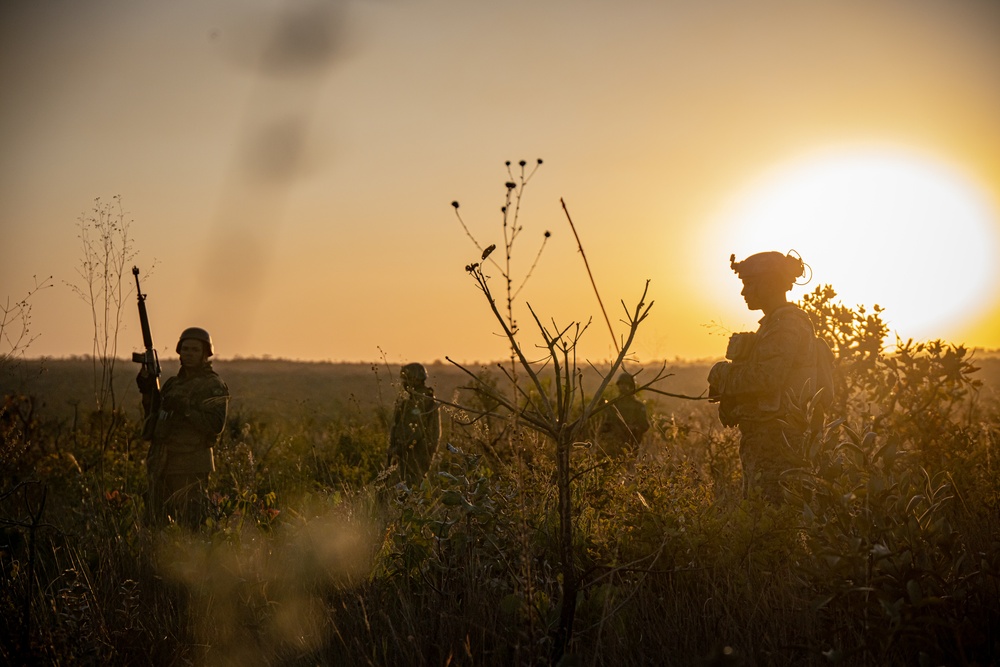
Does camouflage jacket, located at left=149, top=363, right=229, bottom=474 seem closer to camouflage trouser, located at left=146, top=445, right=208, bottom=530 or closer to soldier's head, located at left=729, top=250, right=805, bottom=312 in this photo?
camouflage trouser, located at left=146, top=445, right=208, bottom=530

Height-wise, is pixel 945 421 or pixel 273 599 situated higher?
pixel 945 421

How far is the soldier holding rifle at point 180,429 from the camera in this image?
6711mm

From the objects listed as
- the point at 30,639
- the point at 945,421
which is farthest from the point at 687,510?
the point at 945,421

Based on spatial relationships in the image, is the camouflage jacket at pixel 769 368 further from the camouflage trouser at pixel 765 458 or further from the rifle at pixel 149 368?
the rifle at pixel 149 368

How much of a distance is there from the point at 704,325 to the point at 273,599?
12.7 ft

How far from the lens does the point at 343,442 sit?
10.3 metres

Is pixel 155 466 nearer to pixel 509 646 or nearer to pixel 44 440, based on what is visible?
pixel 44 440

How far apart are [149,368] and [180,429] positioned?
0.63 metres

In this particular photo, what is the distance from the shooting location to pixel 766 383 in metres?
4.81

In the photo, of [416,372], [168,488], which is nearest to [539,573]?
[168,488]

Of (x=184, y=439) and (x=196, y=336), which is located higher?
(x=196, y=336)

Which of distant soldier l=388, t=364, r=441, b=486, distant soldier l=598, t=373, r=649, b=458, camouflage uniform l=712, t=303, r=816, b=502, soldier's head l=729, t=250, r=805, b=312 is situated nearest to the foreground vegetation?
camouflage uniform l=712, t=303, r=816, b=502

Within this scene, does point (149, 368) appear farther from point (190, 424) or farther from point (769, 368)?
point (769, 368)

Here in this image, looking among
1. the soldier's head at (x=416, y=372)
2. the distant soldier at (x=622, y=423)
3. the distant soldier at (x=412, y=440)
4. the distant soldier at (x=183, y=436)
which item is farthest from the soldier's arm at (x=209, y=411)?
the distant soldier at (x=622, y=423)
